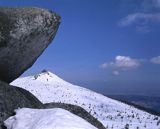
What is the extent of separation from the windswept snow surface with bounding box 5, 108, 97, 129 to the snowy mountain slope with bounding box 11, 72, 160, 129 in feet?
48.2

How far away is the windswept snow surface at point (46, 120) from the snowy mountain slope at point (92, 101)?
578 inches

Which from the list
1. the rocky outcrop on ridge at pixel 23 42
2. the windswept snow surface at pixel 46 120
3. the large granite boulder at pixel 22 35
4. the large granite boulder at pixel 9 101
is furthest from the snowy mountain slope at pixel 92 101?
the windswept snow surface at pixel 46 120

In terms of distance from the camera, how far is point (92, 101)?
132 feet

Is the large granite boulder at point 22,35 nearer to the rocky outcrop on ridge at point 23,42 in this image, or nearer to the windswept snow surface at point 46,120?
the rocky outcrop on ridge at point 23,42

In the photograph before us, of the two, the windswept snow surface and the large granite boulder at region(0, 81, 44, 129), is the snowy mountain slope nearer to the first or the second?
the large granite boulder at region(0, 81, 44, 129)

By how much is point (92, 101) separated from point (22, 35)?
2420 cm

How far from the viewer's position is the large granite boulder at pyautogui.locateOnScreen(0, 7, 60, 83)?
16562 millimetres

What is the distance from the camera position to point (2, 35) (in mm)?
16422

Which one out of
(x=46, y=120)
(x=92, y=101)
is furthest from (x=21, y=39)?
(x=92, y=101)

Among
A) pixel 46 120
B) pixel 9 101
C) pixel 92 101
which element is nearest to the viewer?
pixel 46 120

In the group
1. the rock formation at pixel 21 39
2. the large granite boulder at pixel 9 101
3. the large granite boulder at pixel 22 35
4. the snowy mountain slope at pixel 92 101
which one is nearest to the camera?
the large granite boulder at pixel 9 101

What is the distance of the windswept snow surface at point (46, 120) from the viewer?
35.1ft

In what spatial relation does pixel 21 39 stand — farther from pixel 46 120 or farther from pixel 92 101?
pixel 92 101

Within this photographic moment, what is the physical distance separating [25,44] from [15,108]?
10.7 feet
